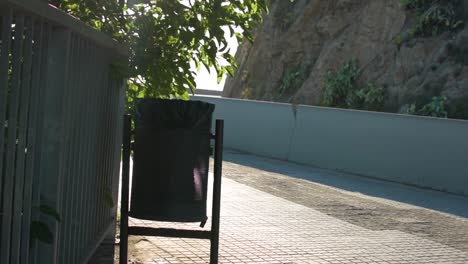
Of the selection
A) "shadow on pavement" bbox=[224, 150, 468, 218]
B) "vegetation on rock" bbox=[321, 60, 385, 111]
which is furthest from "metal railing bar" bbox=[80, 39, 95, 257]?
"vegetation on rock" bbox=[321, 60, 385, 111]

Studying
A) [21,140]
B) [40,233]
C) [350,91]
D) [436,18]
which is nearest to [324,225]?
[40,233]

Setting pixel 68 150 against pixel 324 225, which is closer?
pixel 68 150

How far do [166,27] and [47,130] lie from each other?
2.76 m

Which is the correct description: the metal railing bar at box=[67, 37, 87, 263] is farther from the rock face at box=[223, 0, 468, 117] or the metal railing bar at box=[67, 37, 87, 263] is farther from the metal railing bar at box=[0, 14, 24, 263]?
the rock face at box=[223, 0, 468, 117]

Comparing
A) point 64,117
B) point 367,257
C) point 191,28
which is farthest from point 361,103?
point 64,117

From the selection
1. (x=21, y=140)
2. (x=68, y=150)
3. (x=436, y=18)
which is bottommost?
(x=68, y=150)

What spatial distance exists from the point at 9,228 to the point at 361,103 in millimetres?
20857

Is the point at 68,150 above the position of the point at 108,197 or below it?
above

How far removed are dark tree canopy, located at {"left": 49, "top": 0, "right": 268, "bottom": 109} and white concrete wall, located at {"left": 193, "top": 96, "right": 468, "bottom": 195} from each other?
931 cm

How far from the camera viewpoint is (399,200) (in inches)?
517

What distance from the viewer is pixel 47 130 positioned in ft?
12.9

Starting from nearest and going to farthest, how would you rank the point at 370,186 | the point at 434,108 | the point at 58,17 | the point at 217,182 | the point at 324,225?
the point at 58,17
the point at 217,182
the point at 324,225
the point at 370,186
the point at 434,108

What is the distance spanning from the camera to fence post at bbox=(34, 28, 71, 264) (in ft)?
12.9

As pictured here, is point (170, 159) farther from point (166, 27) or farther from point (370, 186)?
point (370, 186)
